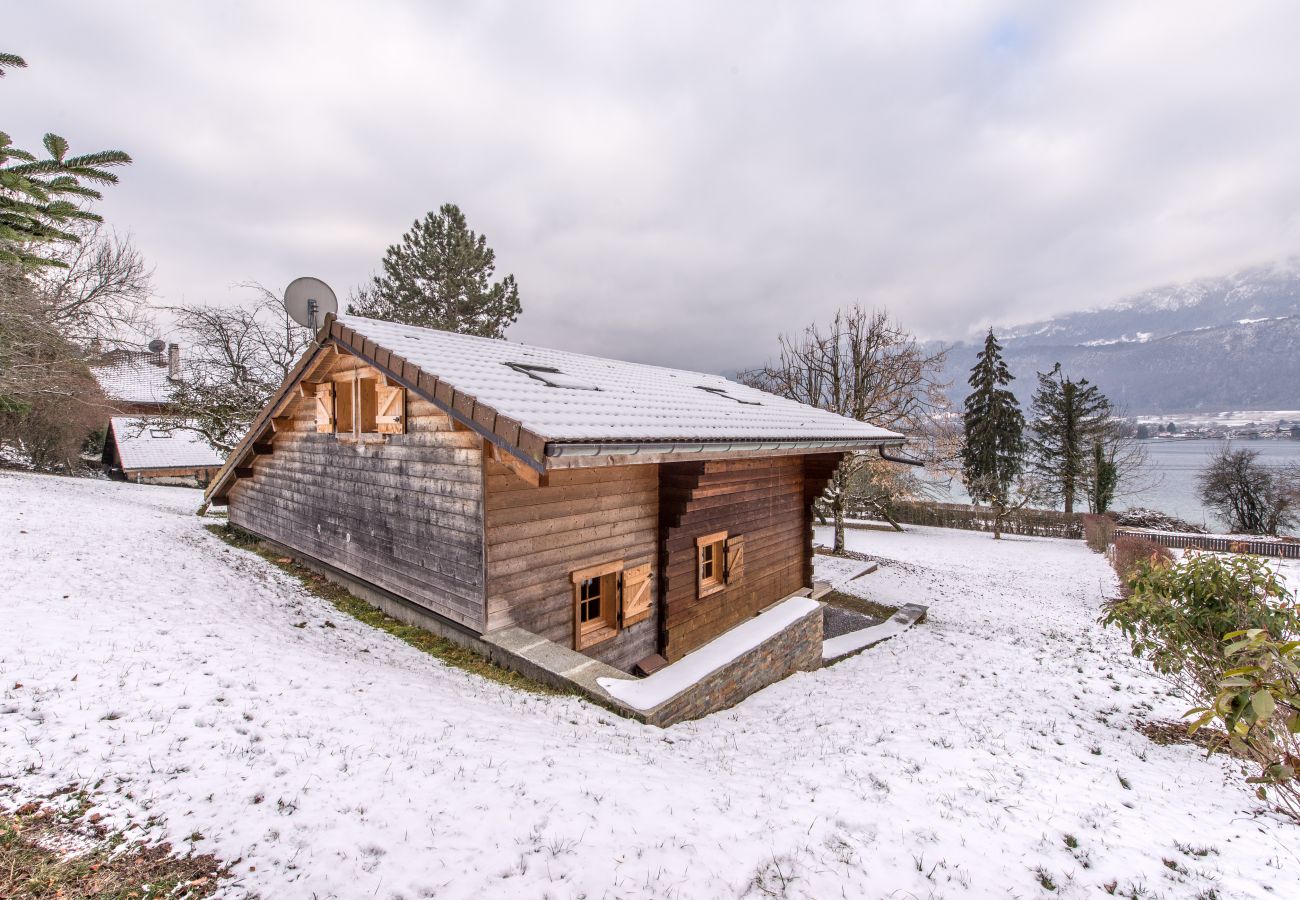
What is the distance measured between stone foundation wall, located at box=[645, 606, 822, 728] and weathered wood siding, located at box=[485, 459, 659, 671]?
61.4 inches

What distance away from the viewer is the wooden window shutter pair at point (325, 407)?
318 inches

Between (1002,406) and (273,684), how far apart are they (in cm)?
3827

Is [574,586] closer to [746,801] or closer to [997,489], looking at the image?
[746,801]

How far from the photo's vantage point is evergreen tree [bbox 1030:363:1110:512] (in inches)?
1230

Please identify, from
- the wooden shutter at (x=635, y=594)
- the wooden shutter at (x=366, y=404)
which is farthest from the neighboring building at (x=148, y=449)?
the wooden shutter at (x=635, y=594)

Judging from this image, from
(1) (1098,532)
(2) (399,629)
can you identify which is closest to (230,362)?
(2) (399,629)

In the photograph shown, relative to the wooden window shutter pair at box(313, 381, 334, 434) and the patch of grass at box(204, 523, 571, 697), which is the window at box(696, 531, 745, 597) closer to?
the patch of grass at box(204, 523, 571, 697)

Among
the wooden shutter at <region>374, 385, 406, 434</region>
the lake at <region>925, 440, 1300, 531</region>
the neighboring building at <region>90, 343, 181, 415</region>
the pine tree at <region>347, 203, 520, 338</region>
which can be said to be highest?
the pine tree at <region>347, 203, 520, 338</region>

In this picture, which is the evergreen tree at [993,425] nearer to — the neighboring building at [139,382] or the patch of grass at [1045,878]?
the patch of grass at [1045,878]

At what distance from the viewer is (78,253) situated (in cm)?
1656

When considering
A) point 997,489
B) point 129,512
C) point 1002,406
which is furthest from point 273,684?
point 1002,406

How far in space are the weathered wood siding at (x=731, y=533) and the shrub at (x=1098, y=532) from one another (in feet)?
66.1

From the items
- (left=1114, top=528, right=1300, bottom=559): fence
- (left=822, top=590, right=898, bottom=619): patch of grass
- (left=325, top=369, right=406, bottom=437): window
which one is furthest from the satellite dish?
(left=1114, top=528, right=1300, bottom=559): fence

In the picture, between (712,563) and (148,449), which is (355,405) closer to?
(712,563)
